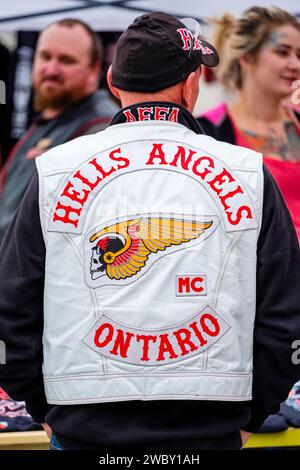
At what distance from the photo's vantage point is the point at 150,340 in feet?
5.72

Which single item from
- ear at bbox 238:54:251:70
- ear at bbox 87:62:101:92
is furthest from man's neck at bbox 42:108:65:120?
ear at bbox 238:54:251:70

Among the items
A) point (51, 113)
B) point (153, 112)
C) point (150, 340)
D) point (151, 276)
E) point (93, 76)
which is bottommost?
point (51, 113)

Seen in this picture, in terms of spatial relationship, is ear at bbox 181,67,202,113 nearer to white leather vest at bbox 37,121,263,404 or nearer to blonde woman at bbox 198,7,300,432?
white leather vest at bbox 37,121,263,404

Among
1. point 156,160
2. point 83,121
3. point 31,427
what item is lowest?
point 31,427

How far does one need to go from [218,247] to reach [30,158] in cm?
244

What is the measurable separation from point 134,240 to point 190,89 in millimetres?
345

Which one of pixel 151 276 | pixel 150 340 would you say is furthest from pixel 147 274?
pixel 150 340

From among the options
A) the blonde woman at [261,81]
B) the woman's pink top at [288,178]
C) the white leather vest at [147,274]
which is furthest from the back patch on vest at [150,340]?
the blonde woman at [261,81]

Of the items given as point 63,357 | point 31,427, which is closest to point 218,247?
point 63,357

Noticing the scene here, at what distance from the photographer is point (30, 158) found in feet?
13.4

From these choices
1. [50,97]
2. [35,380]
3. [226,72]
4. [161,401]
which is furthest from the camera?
[50,97]

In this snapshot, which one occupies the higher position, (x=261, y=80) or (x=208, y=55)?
(x=208, y=55)

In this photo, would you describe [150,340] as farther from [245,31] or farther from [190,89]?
[245,31]

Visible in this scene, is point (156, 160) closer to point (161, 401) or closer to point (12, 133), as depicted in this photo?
point (161, 401)
